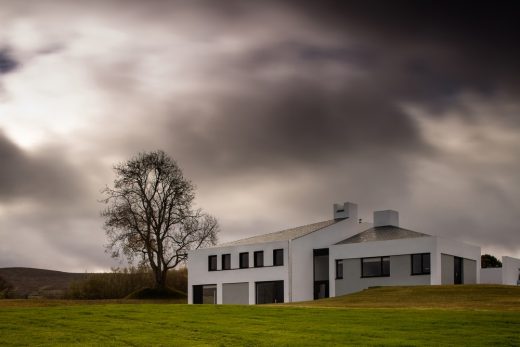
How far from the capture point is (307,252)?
5675cm

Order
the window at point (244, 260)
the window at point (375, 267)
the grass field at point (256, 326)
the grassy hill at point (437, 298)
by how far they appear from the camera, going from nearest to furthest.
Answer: the grass field at point (256, 326) → the grassy hill at point (437, 298) → the window at point (375, 267) → the window at point (244, 260)

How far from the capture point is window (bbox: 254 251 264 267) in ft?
190

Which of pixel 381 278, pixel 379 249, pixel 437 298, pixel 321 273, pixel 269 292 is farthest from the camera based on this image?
pixel 321 273

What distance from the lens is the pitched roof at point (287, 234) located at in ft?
191

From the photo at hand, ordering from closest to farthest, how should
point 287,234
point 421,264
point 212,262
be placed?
point 421,264
point 287,234
point 212,262

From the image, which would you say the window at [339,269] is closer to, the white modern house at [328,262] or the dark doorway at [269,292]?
the white modern house at [328,262]

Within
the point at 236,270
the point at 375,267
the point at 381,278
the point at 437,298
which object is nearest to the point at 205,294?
the point at 236,270

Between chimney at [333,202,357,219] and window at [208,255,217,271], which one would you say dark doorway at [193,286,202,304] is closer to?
window at [208,255,217,271]

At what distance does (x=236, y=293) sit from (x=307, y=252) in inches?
295

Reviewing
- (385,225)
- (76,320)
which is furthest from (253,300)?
(76,320)

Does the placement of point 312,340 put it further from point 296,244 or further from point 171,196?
point 171,196

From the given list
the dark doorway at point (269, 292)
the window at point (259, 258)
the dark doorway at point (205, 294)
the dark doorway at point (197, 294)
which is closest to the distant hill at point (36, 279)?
the dark doorway at point (197, 294)

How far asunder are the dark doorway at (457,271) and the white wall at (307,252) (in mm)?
9026

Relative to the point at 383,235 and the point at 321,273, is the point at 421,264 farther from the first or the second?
the point at 321,273
